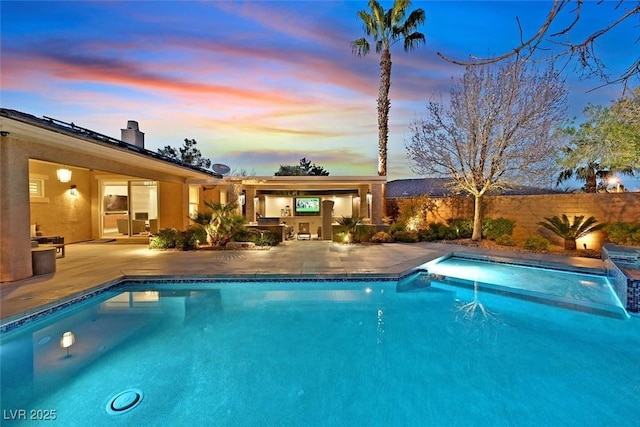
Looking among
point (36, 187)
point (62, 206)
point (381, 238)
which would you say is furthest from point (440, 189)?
point (36, 187)

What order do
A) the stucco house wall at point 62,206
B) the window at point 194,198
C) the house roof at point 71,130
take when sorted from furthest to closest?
the window at point 194,198, the stucco house wall at point 62,206, the house roof at point 71,130

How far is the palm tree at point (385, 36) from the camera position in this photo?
45.2 ft

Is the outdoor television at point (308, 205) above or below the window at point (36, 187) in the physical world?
below

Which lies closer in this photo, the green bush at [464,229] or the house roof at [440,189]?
the house roof at [440,189]

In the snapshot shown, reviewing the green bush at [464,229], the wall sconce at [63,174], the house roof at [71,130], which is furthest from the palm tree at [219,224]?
the green bush at [464,229]

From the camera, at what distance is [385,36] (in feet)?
46.1

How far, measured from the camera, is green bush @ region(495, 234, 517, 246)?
1121cm

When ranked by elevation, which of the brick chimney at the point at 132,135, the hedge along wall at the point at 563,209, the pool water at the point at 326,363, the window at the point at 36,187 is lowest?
the pool water at the point at 326,363

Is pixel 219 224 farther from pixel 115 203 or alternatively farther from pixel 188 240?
pixel 115 203

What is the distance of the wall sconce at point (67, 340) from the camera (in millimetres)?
4277

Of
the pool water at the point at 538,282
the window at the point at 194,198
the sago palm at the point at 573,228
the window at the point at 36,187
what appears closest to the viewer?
the pool water at the point at 538,282

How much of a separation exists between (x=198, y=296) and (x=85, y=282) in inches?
87.1

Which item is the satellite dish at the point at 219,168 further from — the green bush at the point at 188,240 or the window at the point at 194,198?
the green bush at the point at 188,240

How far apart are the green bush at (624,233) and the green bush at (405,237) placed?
240 inches
